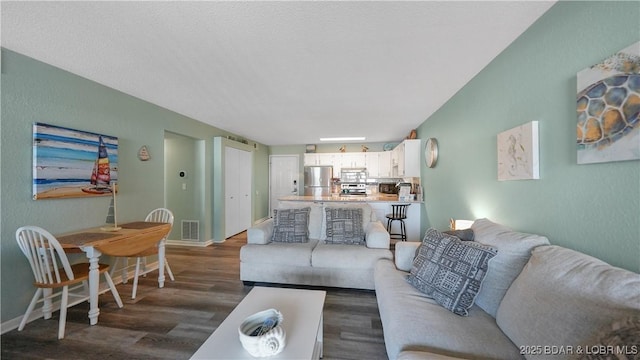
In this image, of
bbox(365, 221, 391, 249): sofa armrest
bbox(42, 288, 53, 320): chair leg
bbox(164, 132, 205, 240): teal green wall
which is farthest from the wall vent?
bbox(365, 221, 391, 249): sofa armrest

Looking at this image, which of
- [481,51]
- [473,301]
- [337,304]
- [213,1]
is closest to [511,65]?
[481,51]

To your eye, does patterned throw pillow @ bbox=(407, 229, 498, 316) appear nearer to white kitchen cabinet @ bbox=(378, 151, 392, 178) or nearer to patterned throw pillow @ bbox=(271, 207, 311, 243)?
patterned throw pillow @ bbox=(271, 207, 311, 243)

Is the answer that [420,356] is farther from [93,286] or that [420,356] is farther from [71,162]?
[71,162]

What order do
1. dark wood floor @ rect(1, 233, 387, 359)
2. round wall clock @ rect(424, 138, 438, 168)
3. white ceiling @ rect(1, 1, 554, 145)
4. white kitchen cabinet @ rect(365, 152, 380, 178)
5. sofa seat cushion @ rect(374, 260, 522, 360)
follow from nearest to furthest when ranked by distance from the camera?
sofa seat cushion @ rect(374, 260, 522, 360), white ceiling @ rect(1, 1, 554, 145), dark wood floor @ rect(1, 233, 387, 359), round wall clock @ rect(424, 138, 438, 168), white kitchen cabinet @ rect(365, 152, 380, 178)

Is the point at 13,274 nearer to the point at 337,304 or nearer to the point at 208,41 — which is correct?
the point at 208,41

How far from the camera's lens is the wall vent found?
426cm

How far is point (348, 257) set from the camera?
7.95 feet

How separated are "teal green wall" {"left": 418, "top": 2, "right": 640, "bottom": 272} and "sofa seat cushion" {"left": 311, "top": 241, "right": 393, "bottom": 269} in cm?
113

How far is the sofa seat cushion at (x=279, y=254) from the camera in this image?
8.18 ft

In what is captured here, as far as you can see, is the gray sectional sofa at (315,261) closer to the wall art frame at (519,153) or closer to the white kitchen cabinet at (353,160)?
the wall art frame at (519,153)

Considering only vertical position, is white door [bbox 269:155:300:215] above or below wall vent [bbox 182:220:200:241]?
above

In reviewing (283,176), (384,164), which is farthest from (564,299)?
(283,176)

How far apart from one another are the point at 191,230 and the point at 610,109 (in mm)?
5259

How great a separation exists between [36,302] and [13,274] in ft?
1.07
